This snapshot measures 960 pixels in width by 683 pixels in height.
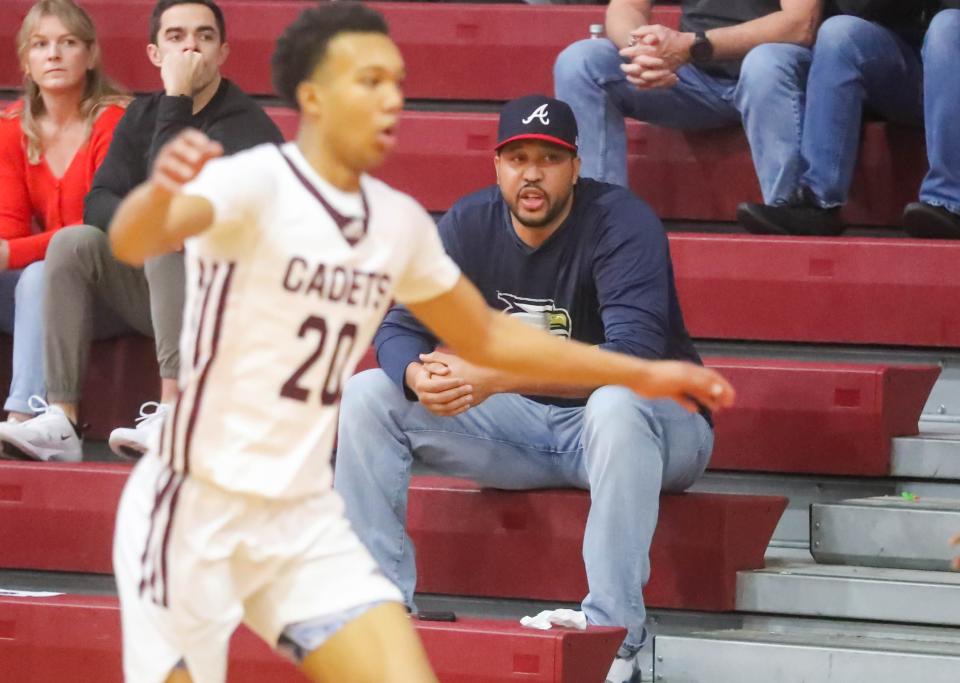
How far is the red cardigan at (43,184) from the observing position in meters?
4.57

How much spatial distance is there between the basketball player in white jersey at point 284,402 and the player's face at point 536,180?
1451 mm

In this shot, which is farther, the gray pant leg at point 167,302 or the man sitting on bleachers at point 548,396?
the gray pant leg at point 167,302

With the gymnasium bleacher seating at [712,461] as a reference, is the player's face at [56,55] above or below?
above

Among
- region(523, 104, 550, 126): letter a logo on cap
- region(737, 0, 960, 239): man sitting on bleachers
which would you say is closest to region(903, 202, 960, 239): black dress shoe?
region(737, 0, 960, 239): man sitting on bleachers

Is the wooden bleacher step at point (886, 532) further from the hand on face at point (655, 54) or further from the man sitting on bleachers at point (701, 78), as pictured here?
the hand on face at point (655, 54)

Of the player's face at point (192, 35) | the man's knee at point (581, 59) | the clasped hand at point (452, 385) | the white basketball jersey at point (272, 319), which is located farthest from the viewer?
the man's knee at point (581, 59)

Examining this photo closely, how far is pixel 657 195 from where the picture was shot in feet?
15.8

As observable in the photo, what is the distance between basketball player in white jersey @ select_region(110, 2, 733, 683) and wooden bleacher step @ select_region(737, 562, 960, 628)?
157 cm

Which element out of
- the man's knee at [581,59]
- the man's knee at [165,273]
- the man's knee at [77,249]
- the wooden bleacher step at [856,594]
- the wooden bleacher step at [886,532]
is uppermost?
the man's knee at [581,59]

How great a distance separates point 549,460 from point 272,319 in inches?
62.5

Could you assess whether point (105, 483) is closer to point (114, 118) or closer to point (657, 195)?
point (114, 118)

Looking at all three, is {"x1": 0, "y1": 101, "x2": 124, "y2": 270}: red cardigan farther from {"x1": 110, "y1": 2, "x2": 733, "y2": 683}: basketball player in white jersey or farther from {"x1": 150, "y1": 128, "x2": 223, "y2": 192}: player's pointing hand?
{"x1": 150, "y1": 128, "x2": 223, "y2": 192}: player's pointing hand

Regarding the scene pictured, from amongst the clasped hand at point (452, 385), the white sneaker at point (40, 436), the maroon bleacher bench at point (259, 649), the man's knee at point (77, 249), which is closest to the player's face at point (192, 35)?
the man's knee at point (77, 249)

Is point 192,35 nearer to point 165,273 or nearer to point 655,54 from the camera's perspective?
point 165,273
